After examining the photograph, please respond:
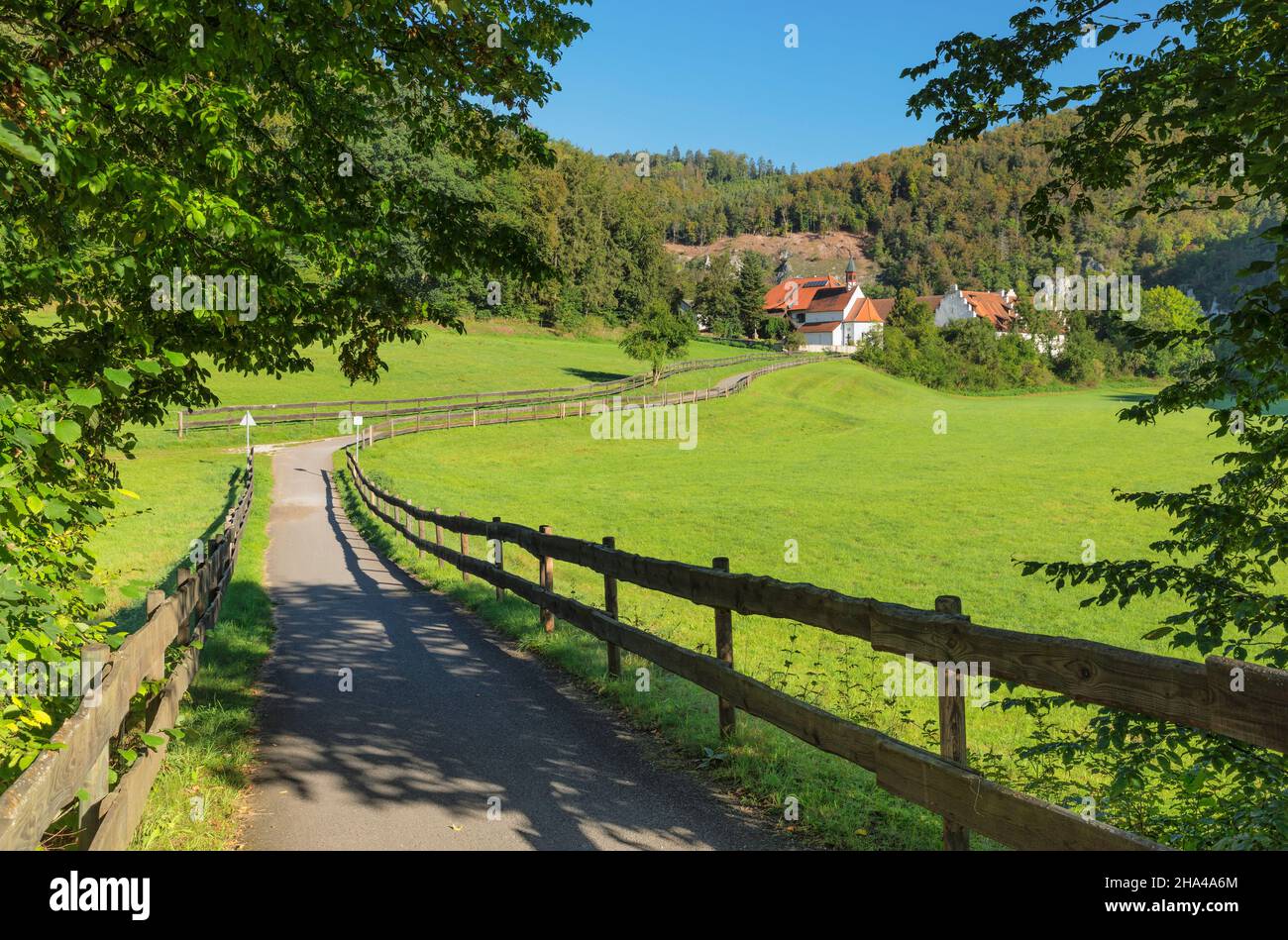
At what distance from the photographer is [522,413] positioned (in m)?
53.0

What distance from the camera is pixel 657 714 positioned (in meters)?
7.00

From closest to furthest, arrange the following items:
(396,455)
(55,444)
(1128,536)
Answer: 1. (55,444)
2. (1128,536)
3. (396,455)

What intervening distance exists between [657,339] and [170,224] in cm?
6414

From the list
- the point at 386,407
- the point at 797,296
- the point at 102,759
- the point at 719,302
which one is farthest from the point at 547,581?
the point at 797,296

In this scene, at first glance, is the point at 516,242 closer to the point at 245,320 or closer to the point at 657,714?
the point at 245,320

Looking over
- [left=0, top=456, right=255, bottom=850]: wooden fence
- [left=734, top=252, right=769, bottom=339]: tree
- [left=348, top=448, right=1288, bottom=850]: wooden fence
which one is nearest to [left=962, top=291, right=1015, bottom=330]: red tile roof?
[left=734, top=252, right=769, bottom=339]: tree

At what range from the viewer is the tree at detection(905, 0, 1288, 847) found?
4656 millimetres

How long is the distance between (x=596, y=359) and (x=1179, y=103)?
273ft

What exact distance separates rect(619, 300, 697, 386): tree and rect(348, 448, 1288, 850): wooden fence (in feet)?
202

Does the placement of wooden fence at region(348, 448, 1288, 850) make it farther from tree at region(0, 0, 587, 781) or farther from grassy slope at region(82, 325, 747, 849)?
tree at region(0, 0, 587, 781)

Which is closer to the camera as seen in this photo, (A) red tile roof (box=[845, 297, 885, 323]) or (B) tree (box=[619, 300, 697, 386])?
(B) tree (box=[619, 300, 697, 386])

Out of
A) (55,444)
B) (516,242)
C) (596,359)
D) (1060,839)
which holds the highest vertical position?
(596,359)

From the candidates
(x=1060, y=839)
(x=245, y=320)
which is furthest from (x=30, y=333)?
(x=1060, y=839)
